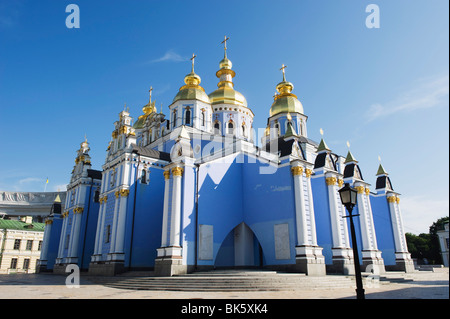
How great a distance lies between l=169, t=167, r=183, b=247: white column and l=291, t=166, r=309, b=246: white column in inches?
240

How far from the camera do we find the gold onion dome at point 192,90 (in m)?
28.0

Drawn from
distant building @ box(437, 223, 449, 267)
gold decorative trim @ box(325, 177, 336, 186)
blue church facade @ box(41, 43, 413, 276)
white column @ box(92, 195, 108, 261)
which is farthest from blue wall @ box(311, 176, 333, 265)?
distant building @ box(437, 223, 449, 267)

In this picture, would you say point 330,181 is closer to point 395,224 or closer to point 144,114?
point 395,224

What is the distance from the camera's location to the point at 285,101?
3238 centimetres

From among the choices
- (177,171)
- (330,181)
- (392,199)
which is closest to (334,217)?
(330,181)

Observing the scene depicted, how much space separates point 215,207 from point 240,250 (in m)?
3.27

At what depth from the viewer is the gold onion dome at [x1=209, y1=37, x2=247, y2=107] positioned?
101 feet

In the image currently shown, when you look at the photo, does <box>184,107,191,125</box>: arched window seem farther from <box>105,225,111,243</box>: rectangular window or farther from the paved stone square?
the paved stone square

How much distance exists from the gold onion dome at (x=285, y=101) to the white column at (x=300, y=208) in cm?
1482

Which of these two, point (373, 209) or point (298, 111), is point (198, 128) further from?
point (373, 209)

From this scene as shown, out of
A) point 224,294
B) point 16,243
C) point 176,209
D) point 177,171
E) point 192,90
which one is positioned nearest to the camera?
point 224,294

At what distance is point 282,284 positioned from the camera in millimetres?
13109

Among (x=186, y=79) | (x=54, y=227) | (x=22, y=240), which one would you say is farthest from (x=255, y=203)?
(x=22, y=240)
